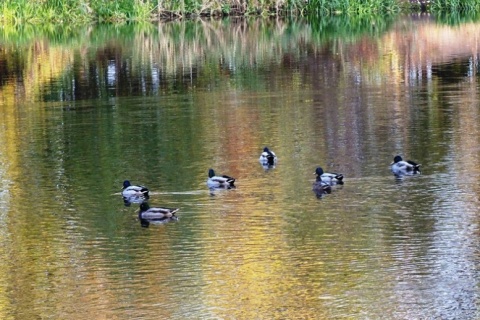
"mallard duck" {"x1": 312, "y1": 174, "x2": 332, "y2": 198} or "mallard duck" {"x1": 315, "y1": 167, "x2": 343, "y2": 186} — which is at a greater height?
"mallard duck" {"x1": 315, "y1": 167, "x2": 343, "y2": 186}

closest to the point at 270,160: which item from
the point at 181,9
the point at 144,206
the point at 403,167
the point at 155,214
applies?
the point at 403,167

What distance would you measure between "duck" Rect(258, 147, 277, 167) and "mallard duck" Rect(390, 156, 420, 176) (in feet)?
7.36

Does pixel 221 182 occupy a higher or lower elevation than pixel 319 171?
lower

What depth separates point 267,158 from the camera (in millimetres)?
21719

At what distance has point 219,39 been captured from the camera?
166 feet

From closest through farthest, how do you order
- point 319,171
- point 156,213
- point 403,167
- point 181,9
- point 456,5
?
point 156,213, point 319,171, point 403,167, point 181,9, point 456,5

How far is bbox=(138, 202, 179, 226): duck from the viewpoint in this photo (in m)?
17.8

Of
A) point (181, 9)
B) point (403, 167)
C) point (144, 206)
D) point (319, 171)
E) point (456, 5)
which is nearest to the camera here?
point (144, 206)

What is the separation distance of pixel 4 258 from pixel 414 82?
753 inches

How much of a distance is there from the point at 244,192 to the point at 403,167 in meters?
2.68

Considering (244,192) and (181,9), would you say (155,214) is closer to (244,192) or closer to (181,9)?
(244,192)

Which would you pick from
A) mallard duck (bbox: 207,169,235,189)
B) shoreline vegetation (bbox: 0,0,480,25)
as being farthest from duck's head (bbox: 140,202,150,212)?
shoreline vegetation (bbox: 0,0,480,25)

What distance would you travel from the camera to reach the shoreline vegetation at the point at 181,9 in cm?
5997

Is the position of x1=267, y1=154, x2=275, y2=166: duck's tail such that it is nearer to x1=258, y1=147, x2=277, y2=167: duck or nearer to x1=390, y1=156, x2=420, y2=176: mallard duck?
x1=258, y1=147, x2=277, y2=167: duck
